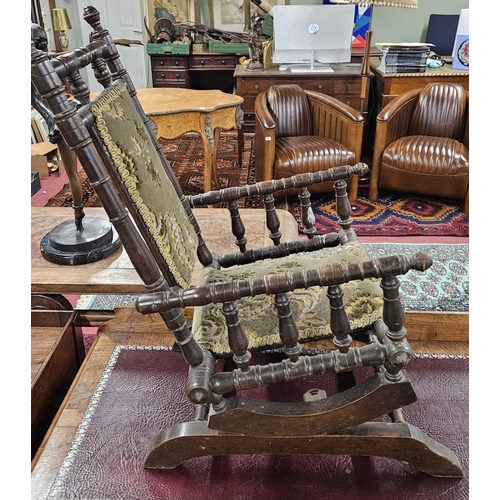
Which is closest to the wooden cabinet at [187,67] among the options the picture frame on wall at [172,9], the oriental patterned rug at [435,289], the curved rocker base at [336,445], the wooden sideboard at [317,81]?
the picture frame on wall at [172,9]

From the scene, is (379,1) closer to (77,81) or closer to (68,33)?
(77,81)

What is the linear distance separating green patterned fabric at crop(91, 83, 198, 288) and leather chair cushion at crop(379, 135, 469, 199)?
2455 millimetres

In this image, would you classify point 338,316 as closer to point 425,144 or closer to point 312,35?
point 425,144

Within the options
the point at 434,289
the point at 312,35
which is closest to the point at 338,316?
the point at 434,289

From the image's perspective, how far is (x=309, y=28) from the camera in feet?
14.7

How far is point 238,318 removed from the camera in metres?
1.22

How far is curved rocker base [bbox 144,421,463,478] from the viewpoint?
1.37m

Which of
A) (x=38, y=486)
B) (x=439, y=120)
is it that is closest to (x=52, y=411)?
(x=38, y=486)

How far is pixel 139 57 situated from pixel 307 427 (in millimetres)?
5884

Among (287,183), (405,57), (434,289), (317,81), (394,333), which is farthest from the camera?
(317,81)

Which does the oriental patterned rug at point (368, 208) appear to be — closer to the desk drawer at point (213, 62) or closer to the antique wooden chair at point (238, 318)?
the desk drawer at point (213, 62)

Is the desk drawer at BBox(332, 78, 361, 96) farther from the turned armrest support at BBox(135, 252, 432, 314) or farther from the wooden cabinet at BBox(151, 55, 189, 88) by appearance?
the turned armrest support at BBox(135, 252, 432, 314)

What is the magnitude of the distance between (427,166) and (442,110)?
613 mm

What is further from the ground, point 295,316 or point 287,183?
point 287,183
